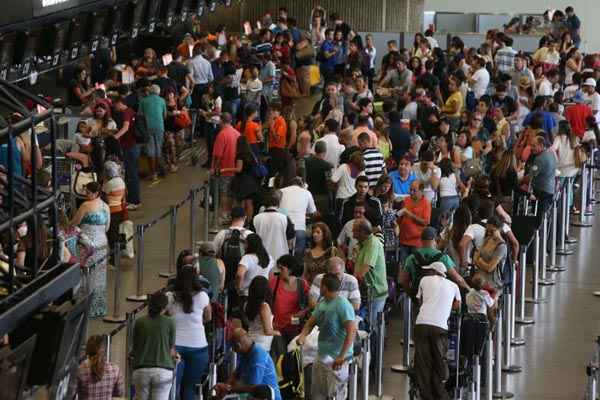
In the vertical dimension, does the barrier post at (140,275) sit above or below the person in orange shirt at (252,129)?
below

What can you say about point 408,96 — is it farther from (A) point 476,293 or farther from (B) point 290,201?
(A) point 476,293

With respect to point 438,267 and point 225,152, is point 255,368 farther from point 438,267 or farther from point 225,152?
point 225,152

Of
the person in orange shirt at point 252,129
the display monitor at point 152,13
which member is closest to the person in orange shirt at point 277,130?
the person in orange shirt at point 252,129

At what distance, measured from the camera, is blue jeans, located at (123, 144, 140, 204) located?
2014cm

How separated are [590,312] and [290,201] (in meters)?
3.81

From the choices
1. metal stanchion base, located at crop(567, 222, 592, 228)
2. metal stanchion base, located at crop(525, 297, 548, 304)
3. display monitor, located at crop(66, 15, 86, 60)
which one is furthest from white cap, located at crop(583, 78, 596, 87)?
display monitor, located at crop(66, 15, 86, 60)

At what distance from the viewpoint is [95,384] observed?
11633 millimetres

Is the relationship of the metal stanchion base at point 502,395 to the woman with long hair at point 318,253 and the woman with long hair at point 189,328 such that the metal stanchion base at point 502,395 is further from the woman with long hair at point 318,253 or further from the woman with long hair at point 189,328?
the woman with long hair at point 189,328

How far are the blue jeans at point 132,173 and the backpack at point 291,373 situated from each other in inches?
282

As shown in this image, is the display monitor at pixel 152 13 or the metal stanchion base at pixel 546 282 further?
the display monitor at pixel 152 13

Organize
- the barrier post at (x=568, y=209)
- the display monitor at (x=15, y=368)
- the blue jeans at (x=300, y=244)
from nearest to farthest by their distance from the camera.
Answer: the display monitor at (x=15, y=368) < the blue jeans at (x=300, y=244) < the barrier post at (x=568, y=209)

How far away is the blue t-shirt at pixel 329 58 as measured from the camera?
28719 millimetres

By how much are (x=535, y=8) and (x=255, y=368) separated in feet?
101

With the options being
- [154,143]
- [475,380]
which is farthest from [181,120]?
[475,380]
